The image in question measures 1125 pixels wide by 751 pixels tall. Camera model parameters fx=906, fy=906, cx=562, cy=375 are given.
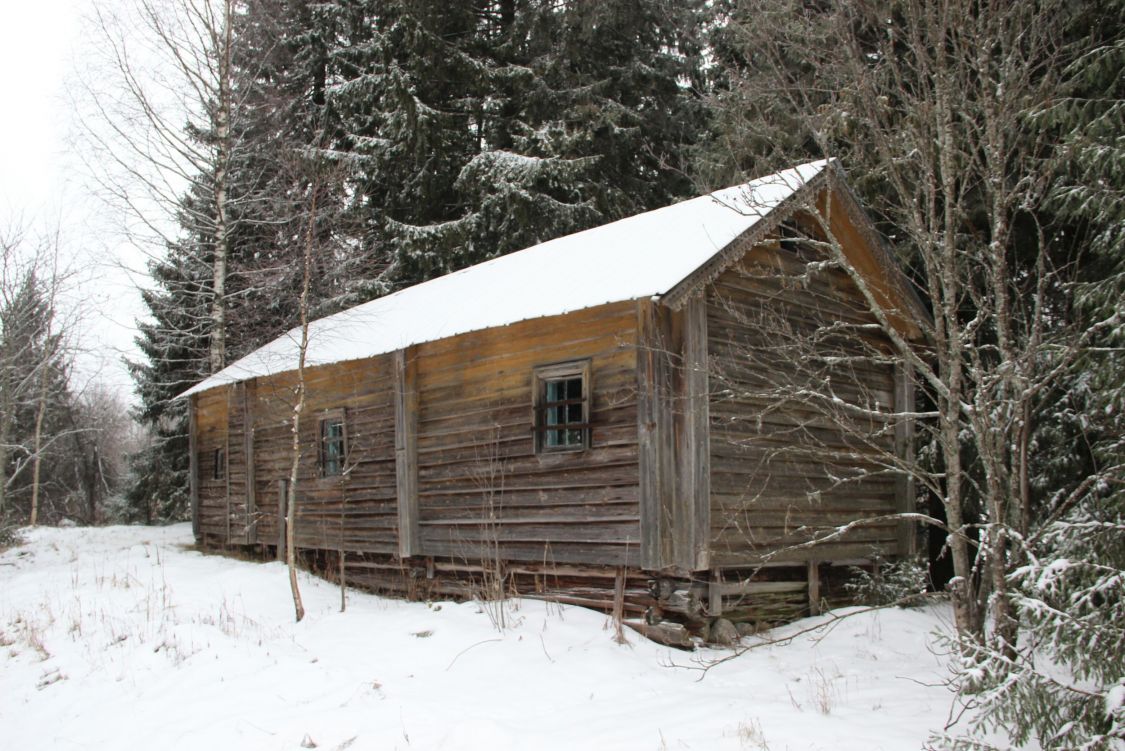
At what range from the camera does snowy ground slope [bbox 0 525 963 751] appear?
7.02 m

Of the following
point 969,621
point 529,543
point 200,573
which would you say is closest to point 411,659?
point 529,543

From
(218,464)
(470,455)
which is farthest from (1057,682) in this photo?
(218,464)

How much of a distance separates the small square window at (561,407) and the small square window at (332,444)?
16.0 feet

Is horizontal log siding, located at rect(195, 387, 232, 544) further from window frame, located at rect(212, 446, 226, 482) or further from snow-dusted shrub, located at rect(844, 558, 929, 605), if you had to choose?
snow-dusted shrub, located at rect(844, 558, 929, 605)

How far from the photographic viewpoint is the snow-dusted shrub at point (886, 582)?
38.5 feet

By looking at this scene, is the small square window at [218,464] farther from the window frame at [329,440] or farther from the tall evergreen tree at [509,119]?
the tall evergreen tree at [509,119]

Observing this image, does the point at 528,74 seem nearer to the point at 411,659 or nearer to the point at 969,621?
the point at 411,659

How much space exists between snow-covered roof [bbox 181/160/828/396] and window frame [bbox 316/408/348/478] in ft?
3.10

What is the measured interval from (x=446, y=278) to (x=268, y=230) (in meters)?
7.80

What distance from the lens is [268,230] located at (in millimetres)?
23172

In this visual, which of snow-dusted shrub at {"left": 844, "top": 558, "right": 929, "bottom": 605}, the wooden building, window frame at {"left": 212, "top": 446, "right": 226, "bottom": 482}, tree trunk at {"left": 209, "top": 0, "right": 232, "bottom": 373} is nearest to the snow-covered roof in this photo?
the wooden building

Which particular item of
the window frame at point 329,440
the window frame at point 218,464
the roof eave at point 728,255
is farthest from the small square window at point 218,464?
the roof eave at point 728,255

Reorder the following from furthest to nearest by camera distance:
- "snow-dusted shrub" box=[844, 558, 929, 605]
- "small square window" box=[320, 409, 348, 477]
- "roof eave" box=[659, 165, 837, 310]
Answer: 1. "small square window" box=[320, 409, 348, 477]
2. "snow-dusted shrub" box=[844, 558, 929, 605]
3. "roof eave" box=[659, 165, 837, 310]

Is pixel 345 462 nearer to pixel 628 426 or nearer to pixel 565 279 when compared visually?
pixel 565 279
